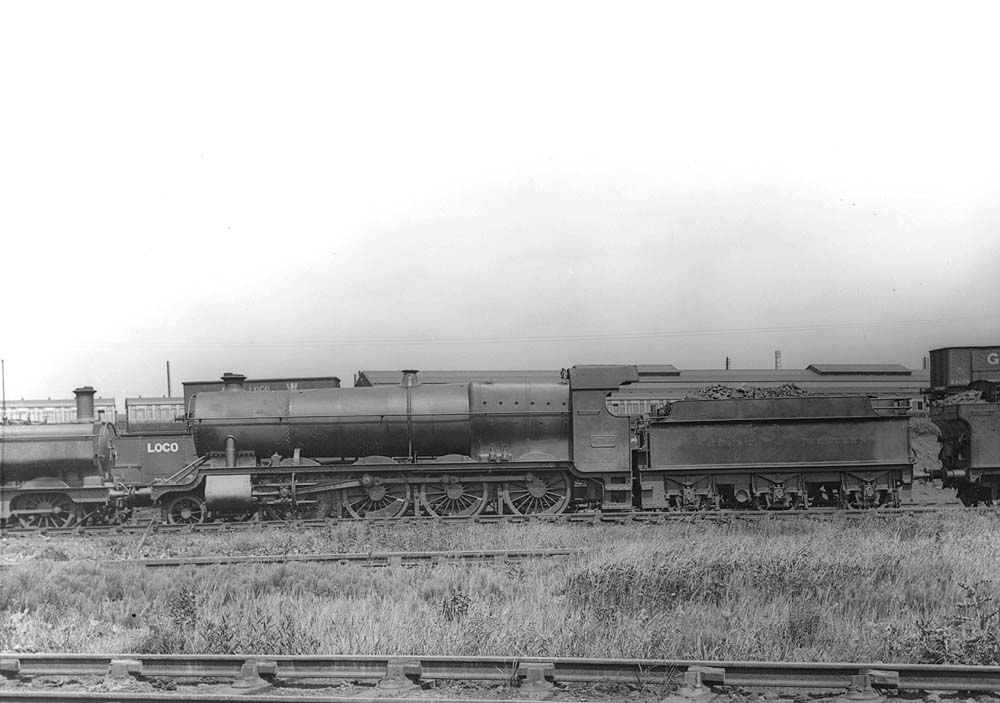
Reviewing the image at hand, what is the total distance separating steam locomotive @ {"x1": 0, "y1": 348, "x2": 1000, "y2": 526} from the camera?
14461mm

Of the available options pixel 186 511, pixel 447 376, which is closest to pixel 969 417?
pixel 186 511

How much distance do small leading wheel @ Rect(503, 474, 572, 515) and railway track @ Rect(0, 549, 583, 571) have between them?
411 cm

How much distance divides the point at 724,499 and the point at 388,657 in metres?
10.7

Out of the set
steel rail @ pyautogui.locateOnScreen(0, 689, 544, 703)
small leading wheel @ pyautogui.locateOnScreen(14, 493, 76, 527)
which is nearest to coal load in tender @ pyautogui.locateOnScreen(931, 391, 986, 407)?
steel rail @ pyautogui.locateOnScreen(0, 689, 544, 703)

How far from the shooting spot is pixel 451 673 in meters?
5.57

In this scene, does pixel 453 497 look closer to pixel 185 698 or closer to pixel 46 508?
pixel 46 508

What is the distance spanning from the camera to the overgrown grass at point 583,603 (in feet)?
20.8

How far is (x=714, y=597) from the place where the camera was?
7.88 metres

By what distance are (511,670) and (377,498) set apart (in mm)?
9201

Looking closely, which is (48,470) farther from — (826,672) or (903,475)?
(903,475)

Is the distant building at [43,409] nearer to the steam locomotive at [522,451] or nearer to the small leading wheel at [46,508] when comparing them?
the small leading wheel at [46,508]

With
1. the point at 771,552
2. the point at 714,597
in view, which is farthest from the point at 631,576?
the point at 771,552

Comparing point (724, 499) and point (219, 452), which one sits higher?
point (219, 452)

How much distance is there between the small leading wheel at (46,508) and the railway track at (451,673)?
9.43 m
